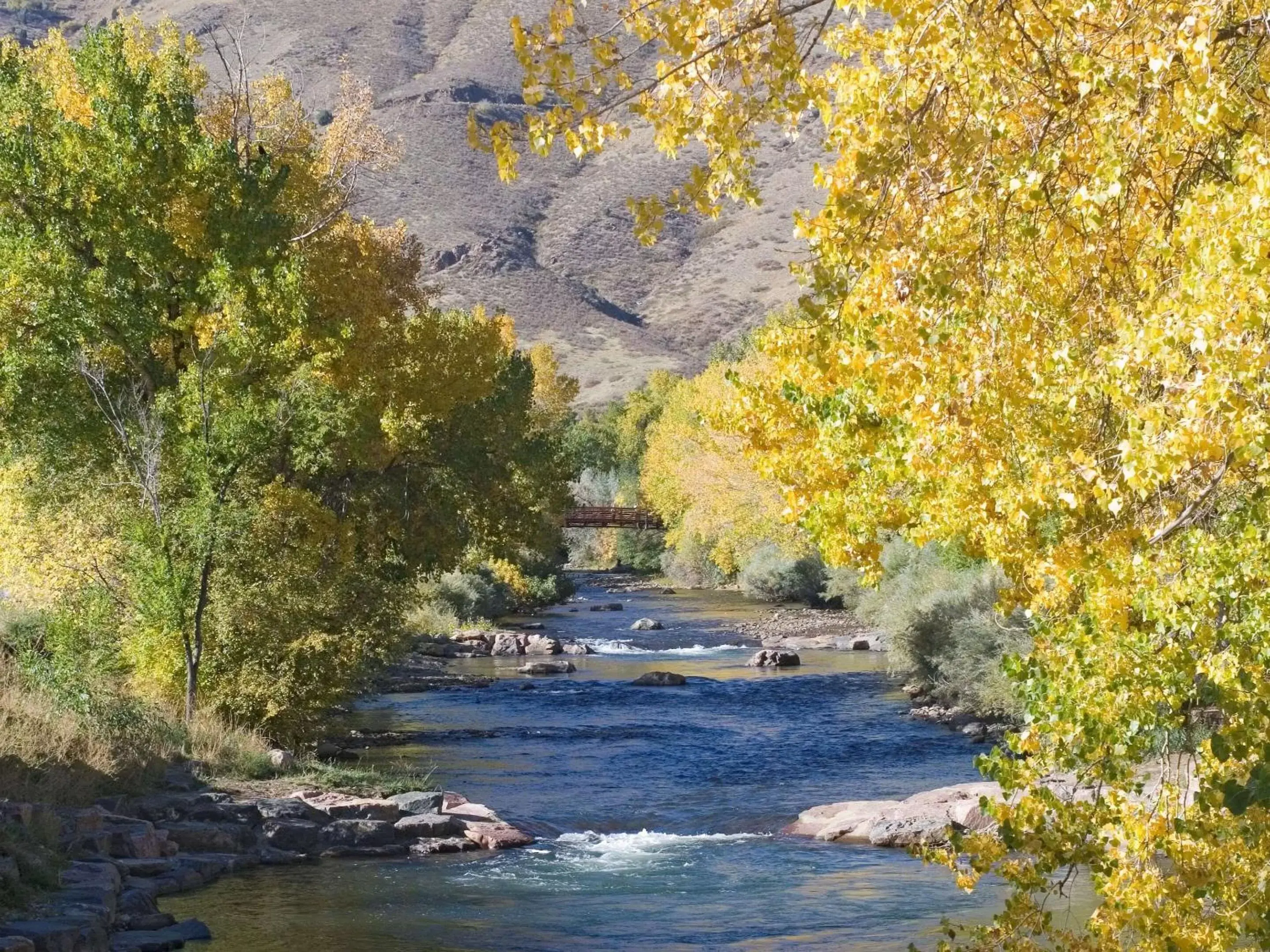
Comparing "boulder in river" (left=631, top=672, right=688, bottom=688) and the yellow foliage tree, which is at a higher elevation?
the yellow foliage tree

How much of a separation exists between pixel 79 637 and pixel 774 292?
14477 cm

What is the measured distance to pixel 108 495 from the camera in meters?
22.6

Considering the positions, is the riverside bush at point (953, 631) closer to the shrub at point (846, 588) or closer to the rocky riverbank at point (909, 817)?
the rocky riverbank at point (909, 817)

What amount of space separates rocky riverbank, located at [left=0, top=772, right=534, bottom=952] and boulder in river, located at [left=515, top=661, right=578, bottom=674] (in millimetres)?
15661

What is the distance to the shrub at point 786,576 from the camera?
55781 mm

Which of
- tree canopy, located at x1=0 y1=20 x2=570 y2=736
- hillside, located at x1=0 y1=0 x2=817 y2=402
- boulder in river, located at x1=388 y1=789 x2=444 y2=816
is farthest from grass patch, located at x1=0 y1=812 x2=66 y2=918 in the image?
hillside, located at x1=0 y1=0 x2=817 y2=402

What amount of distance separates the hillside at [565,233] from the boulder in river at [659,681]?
110m

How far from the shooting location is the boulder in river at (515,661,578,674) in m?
36.9

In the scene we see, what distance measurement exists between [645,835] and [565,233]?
16112 centimetres

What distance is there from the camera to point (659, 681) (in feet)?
113

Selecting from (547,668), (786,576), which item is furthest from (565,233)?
(547,668)

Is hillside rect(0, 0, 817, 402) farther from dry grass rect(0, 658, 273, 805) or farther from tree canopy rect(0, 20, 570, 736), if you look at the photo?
dry grass rect(0, 658, 273, 805)

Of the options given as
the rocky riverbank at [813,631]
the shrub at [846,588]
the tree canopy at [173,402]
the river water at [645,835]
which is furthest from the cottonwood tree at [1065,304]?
the shrub at [846,588]

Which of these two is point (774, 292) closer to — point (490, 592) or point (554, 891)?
point (490, 592)
